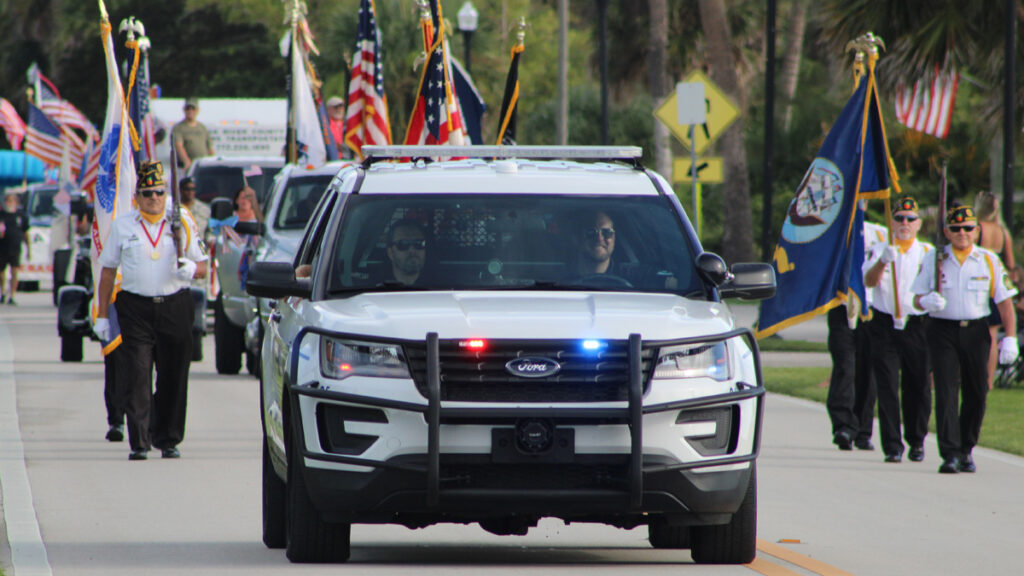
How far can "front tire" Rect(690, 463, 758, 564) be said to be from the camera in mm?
8578

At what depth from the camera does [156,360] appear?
44.9 feet

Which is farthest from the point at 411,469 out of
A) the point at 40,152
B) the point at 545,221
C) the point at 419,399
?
the point at 40,152

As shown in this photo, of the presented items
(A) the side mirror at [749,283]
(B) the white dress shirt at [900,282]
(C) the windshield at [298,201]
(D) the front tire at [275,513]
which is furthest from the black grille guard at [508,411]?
(C) the windshield at [298,201]

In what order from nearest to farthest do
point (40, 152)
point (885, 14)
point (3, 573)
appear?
point (3, 573), point (885, 14), point (40, 152)

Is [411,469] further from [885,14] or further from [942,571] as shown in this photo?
[885,14]

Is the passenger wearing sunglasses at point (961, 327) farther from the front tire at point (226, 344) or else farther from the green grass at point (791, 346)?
the green grass at point (791, 346)

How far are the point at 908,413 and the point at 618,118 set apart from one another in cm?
3844

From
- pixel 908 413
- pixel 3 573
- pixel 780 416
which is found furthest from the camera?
pixel 780 416

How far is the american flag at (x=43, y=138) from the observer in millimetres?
43281

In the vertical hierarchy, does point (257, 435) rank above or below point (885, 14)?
below

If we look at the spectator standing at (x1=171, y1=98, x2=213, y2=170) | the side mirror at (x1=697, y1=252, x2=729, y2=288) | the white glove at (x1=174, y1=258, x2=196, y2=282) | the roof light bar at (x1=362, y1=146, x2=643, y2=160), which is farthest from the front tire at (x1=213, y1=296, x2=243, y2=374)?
the side mirror at (x1=697, y1=252, x2=729, y2=288)

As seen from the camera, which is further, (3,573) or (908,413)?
(908,413)

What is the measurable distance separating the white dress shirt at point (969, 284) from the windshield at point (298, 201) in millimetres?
7332

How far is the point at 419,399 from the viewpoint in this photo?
7.80 metres
